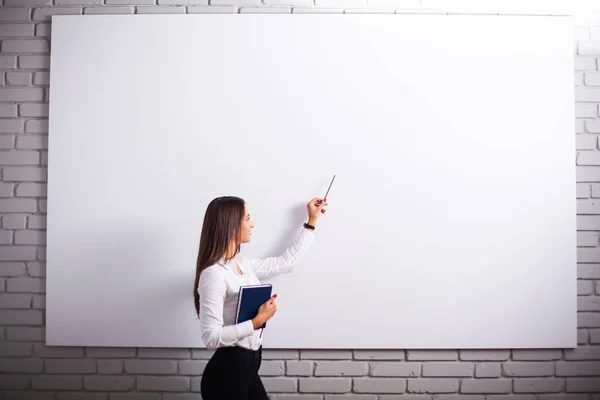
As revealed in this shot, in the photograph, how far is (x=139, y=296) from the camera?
2.06m

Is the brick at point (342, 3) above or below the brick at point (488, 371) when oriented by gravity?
above

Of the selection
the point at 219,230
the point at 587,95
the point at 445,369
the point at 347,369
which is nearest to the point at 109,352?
the point at 219,230

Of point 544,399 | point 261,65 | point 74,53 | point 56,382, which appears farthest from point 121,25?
point 544,399

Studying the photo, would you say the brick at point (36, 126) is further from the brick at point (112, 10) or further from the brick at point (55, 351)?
the brick at point (55, 351)

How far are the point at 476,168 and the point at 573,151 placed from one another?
1.59 ft

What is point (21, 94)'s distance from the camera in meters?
2.18

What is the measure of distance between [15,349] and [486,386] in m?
2.32

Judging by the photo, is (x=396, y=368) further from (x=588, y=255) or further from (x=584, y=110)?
(x=584, y=110)

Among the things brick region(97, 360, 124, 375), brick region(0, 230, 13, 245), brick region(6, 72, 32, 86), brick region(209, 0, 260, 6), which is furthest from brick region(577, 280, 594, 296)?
brick region(6, 72, 32, 86)

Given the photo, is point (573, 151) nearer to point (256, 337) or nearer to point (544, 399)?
point (544, 399)

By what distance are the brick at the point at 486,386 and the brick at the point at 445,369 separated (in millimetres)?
49

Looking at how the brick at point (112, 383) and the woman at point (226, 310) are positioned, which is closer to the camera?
the woman at point (226, 310)

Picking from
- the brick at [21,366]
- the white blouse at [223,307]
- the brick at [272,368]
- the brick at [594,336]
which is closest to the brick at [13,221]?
the brick at [21,366]

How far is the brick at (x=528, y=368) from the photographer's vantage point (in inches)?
82.0
